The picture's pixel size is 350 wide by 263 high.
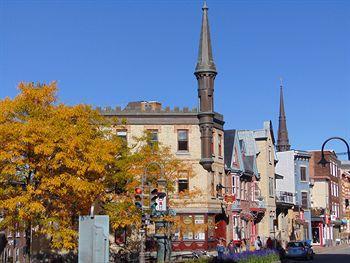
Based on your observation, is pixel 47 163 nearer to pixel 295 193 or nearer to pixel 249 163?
pixel 249 163

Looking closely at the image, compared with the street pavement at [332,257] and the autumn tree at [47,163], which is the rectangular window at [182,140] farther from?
the autumn tree at [47,163]

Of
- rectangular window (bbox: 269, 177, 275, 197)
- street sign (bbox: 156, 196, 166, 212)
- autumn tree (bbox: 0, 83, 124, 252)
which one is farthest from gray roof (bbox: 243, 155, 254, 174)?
autumn tree (bbox: 0, 83, 124, 252)

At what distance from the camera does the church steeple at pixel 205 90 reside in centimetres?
5256

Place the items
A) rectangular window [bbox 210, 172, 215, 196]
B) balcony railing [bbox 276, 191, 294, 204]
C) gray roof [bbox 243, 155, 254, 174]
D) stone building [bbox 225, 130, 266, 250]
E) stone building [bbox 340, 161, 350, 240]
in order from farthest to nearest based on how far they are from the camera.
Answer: stone building [bbox 340, 161, 350, 240] → balcony railing [bbox 276, 191, 294, 204] → gray roof [bbox 243, 155, 254, 174] → stone building [bbox 225, 130, 266, 250] → rectangular window [bbox 210, 172, 215, 196]

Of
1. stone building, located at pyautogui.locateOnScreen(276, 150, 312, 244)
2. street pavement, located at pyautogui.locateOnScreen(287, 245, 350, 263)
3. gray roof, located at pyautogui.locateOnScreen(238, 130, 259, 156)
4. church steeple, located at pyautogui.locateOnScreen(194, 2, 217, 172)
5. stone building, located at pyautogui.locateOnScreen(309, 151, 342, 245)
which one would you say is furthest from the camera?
stone building, located at pyautogui.locateOnScreen(309, 151, 342, 245)

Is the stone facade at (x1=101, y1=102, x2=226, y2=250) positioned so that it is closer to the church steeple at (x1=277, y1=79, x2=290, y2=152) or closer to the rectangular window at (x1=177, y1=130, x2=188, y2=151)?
the rectangular window at (x1=177, y1=130, x2=188, y2=151)

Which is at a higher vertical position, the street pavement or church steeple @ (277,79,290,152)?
church steeple @ (277,79,290,152)

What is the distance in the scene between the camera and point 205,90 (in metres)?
54.3

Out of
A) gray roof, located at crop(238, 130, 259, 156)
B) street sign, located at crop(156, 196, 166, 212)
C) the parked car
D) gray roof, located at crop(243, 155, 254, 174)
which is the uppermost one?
Answer: gray roof, located at crop(238, 130, 259, 156)

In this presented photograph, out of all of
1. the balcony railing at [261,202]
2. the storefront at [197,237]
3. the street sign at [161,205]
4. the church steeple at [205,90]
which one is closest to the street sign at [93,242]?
the street sign at [161,205]

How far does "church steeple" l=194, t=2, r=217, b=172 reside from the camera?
52.6 meters

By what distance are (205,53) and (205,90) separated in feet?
11.1

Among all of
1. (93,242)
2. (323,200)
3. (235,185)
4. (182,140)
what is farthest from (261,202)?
(93,242)

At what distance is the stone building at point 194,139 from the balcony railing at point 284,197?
20.6 m
